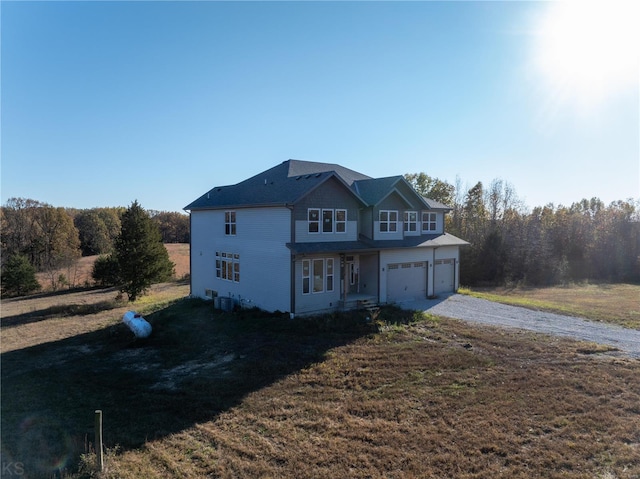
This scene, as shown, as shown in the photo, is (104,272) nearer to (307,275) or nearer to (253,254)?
(253,254)

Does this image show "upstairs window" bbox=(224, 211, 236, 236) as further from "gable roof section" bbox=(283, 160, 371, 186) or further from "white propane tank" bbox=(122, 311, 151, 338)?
"white propane tank" bbox=(122, 311, 151, 338)

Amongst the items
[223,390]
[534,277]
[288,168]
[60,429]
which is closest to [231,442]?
[223,390]

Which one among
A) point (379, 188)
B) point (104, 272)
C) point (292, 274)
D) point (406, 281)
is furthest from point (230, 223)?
point (104, 272)

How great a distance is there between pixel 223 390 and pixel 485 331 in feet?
35.1

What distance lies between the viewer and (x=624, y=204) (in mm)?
55625

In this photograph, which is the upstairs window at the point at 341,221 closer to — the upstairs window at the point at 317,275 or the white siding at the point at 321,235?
the white siding at the point at 321,235

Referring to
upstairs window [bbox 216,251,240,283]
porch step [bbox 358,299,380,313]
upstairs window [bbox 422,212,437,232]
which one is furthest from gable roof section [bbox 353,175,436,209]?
upstairs window [bbox 216,251,240,283]

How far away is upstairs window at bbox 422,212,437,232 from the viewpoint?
26984 mm

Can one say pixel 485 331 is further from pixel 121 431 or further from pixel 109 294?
pixel 109 294

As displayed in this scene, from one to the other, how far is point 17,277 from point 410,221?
3423 cm

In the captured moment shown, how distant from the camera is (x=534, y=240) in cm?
4116

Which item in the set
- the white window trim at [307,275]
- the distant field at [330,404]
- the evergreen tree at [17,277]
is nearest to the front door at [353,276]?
the white window trim at [307,275]

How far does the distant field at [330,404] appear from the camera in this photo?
720 centimetres

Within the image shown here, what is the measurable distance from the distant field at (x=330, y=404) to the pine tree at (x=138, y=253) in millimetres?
11183
